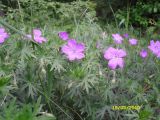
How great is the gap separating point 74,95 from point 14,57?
318mm

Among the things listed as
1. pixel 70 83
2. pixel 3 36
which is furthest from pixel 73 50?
pixel 3 36

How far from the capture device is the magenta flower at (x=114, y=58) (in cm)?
175

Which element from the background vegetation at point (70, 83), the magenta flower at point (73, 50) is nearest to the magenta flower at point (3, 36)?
the background vegetation at point (70, 83)

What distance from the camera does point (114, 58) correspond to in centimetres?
176

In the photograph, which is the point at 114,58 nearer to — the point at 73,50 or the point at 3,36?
the point at 73,50

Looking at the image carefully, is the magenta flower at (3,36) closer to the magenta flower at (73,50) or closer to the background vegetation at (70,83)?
the background vegetation at (70,83)

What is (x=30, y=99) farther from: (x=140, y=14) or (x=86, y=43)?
(x=140, y=14)

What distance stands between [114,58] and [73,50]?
0.20 meters

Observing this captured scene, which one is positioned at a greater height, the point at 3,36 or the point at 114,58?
the point at 3,36

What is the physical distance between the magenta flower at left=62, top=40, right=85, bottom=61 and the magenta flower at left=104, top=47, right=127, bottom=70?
12 cm

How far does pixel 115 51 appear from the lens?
71.5 inches

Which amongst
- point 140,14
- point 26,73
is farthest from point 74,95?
point 140,14

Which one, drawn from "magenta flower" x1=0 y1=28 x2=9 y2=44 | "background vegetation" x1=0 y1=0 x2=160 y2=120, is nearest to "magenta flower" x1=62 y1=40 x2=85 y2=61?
"background vegetation" x1=0 y1=0 x2=160 y2=120

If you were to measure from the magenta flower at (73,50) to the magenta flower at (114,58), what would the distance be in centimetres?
12
